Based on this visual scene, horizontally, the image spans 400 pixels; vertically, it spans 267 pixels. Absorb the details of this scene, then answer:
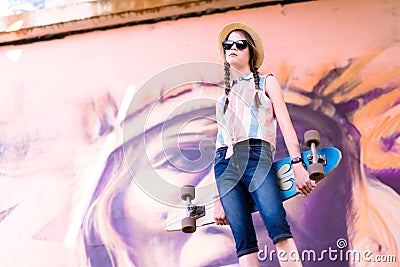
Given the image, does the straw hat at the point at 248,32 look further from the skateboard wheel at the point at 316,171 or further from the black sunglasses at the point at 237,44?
the skateboard wheel at the point at 316,171

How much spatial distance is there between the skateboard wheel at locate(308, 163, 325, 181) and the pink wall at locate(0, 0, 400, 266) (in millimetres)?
1468

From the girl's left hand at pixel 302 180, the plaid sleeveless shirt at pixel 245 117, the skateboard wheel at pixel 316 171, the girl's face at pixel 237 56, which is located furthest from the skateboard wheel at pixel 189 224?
the girl's face at pixel 237 56

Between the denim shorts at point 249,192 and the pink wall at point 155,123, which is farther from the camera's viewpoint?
the pink wall at point 155,123

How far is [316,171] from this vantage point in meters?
3.59

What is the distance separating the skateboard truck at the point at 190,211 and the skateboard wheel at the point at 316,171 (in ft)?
2.31

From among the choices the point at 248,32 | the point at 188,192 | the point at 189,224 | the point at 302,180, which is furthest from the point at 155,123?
the point at 302,180

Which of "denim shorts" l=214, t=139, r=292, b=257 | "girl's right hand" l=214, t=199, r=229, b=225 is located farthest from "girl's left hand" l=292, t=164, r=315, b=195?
"girl's right hand" l=214, t=199, r=229, b=225

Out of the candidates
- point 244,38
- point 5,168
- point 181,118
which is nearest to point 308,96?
point 181,118

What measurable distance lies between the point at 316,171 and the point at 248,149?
1.40 ft

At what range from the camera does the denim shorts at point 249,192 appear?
366 cm

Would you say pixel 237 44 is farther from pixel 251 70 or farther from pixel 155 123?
pixel 155 123

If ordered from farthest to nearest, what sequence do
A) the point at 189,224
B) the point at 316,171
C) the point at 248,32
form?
the point at 248,32
the point at 189,224
the point at 316,171

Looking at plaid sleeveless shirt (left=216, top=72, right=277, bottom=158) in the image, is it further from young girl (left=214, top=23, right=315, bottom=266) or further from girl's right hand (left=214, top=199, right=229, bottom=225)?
girl's right hand (left=214, top=199, right=229, bottom=225)

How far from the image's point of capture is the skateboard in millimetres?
3677
